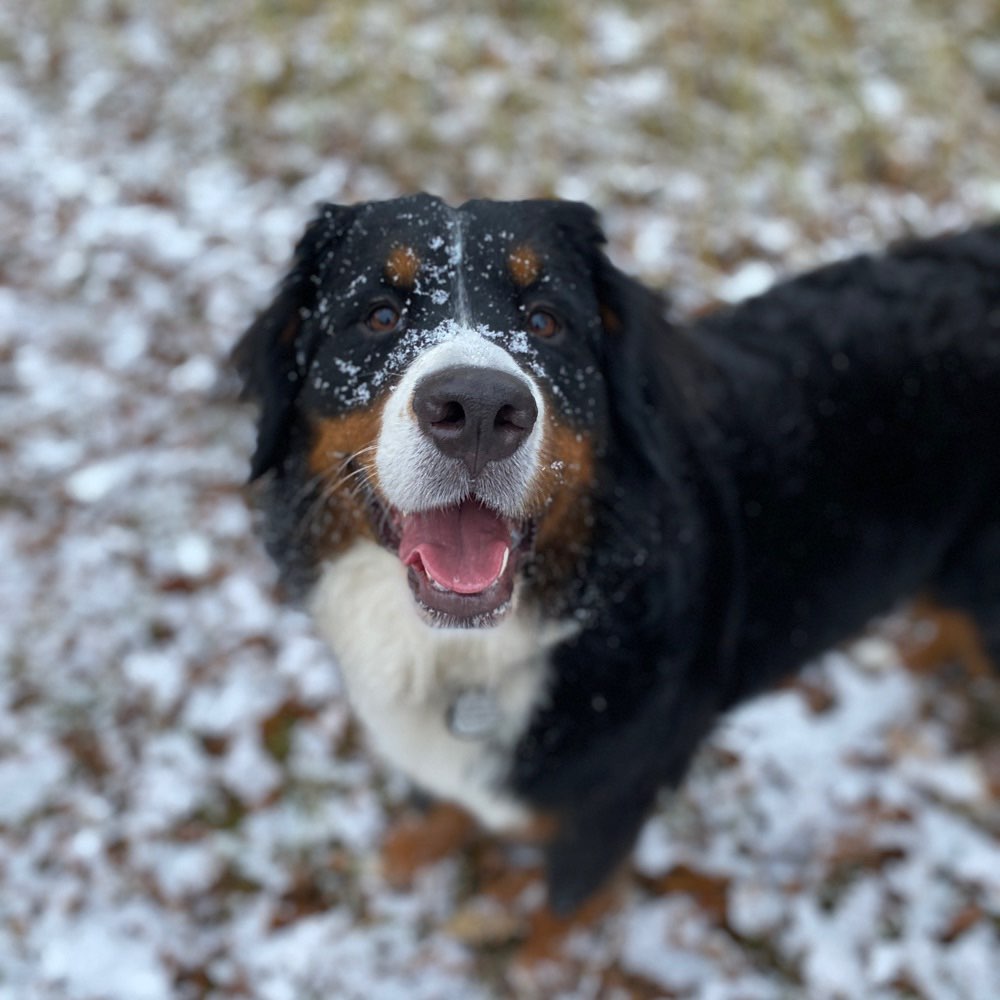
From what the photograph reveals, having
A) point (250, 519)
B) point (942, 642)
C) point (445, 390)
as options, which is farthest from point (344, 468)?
point (942, 642)

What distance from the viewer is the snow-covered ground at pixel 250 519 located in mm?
2502

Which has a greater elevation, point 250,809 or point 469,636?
point 469,636

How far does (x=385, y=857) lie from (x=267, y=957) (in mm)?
398

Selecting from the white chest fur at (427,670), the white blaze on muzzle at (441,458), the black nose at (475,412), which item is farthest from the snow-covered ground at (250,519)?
the black nose at (475,412)

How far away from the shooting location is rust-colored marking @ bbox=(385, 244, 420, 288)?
1.73 metres

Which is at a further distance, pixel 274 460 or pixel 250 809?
pixel 250 809

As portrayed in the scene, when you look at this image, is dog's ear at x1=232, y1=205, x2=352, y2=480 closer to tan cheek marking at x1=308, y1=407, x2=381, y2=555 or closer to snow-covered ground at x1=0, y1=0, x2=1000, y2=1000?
tan cheek marking at x1=308, y1=407, x2=381, y2=555

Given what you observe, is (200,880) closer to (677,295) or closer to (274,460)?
(274,460)

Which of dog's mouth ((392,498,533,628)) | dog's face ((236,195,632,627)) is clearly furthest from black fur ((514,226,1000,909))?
dog's mouth ((392,498,533,628))

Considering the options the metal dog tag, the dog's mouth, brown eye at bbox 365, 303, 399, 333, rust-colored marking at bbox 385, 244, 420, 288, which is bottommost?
the metal dog tag

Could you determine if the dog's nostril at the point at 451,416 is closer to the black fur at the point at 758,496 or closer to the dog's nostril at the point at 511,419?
the dog's nostril at the point at 511,419

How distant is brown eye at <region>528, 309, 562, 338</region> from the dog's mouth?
1.19 feet

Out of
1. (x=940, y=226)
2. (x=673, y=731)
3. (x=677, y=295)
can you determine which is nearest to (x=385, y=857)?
(x=673, y=731)

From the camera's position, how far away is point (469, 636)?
6.39 feet
